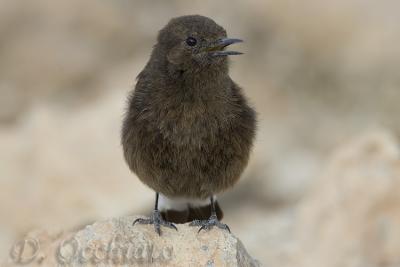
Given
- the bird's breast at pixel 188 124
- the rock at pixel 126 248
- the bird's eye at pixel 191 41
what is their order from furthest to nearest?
the bird's eye at pixel 191 41 < the bird's breast at pixel 188 124 < the rock at pixel 126 248

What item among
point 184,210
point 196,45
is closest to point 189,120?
point 196,45

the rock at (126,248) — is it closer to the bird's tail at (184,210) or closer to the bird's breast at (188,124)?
the bird's breast at (188,124)

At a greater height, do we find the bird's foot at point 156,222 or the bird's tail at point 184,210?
the bird's tail at point 184,210

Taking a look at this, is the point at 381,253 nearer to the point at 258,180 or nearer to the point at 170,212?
the point at 170,212

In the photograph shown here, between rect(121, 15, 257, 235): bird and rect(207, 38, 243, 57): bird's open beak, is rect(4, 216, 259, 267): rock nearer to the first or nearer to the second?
rect(121, 15, 257, 235): bird

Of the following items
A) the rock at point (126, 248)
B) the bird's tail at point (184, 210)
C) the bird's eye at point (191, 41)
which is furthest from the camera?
the bird's tail at point (184, 210)

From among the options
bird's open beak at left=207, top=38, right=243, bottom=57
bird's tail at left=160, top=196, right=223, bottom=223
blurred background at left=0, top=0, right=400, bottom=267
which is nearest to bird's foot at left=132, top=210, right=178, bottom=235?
bird's tail at left=160, top=196, right=223, bottom=223

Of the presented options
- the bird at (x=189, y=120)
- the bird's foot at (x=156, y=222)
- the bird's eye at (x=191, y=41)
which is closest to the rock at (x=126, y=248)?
the bird's foot at (x=156, y=222)
